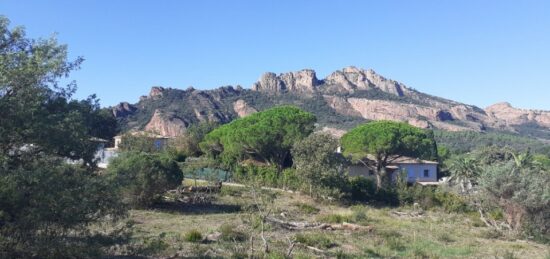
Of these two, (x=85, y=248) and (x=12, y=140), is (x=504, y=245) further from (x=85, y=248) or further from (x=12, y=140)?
(x=12, y=140)

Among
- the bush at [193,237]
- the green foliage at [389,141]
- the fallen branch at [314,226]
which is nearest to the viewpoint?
the bush at [193,237]

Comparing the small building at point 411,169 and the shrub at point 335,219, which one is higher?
the small building at point 411,169

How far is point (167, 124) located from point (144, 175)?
9855 centimetres

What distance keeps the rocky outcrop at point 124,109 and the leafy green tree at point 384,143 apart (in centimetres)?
9903

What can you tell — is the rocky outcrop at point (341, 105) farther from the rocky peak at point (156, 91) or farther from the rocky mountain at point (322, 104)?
the rocky peak at point (156, 91)

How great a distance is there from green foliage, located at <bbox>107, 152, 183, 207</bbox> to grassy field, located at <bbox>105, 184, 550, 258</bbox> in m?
0.93

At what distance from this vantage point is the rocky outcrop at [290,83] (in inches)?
6855

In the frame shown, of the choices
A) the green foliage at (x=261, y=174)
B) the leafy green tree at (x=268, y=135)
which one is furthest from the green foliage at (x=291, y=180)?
the leafy green tree at (x=268, y=135)

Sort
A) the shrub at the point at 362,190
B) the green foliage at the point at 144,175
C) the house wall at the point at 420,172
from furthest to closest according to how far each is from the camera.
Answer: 1. the house wall at the point at 420,172
2. the shrub at the point at 362,190
3. the green foliage at the point at 144,175

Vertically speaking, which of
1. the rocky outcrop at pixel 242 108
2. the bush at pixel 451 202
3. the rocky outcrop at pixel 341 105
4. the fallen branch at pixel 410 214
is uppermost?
the rocky outcrop at pixel 341 105

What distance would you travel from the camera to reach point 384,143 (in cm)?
4916

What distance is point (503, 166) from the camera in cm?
2575

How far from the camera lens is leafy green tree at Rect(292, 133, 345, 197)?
118 feet

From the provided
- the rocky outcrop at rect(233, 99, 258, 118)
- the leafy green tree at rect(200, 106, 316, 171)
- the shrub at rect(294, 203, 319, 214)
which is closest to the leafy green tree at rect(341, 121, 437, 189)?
the leafy green tree at rect(200, 106, 316, 171)
